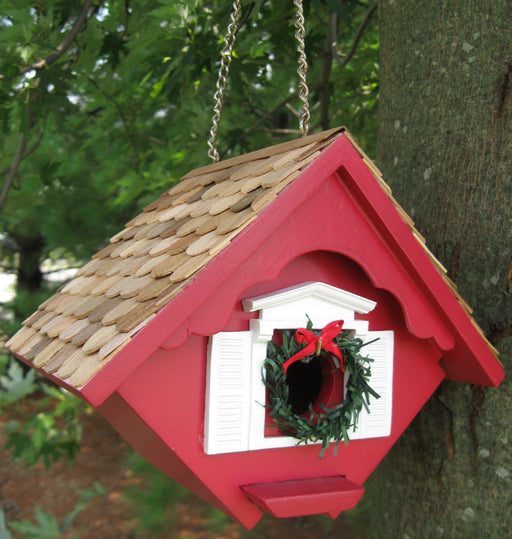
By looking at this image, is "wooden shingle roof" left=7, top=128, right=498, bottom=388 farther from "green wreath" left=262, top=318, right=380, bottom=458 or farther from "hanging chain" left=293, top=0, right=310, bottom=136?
"green wreath" left=262, top=318, right=380, bottom=458

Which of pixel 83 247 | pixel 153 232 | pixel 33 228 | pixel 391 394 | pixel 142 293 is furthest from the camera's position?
pixel 33 228

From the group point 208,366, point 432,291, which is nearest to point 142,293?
point 208,366

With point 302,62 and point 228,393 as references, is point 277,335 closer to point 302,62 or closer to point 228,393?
point 228,393

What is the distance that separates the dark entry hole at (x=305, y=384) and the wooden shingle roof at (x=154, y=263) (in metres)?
0.44

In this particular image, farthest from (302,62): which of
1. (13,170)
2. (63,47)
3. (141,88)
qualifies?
(141,88)

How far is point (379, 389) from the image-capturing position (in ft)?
4.47

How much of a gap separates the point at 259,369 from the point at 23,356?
24.1 inches

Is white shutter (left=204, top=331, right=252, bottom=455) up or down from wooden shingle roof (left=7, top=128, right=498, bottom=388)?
down

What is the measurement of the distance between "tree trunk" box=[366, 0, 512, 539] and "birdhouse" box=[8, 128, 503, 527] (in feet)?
0.47

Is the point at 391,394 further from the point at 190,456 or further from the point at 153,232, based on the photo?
the point at 153,232

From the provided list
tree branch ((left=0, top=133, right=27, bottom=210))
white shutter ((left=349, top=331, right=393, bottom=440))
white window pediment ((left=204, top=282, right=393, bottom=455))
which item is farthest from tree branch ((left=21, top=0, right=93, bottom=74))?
white shutter ((left=349, top=331, right=393, bottom=440))

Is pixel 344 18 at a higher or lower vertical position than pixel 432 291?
higher

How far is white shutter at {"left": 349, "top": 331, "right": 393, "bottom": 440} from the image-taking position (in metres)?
1.35

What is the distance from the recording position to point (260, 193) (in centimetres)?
118
